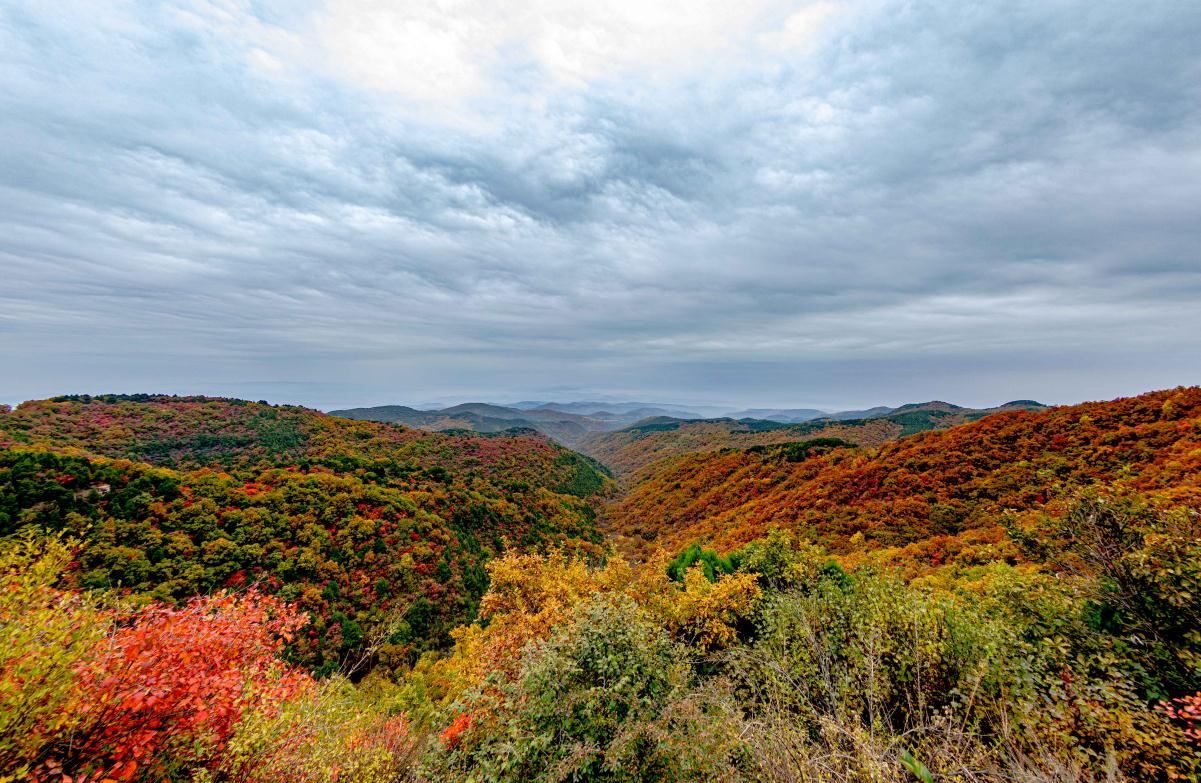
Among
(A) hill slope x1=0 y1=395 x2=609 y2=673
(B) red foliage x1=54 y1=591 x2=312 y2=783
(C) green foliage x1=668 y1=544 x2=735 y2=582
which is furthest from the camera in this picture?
(A) hill slope x1=0 y1=395 x2=609 y2=673

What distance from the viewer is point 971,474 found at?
42000mm

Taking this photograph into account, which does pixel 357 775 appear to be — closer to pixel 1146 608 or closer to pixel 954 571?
pixel 1146 608

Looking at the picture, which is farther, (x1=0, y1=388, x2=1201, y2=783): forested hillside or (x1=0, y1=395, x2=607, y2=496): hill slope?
(x1=0, y1=395, x2=607, y2=496): hill slope

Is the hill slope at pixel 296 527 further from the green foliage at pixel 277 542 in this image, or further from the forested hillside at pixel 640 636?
the forested hillside at pixel 640 636

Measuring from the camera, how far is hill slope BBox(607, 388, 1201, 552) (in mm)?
31812

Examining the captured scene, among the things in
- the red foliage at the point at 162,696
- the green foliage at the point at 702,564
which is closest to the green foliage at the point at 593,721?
the red foliage at the point at 162,696

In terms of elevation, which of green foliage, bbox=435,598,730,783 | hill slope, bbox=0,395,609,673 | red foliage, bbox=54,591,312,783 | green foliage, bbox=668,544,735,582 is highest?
red foliage, bbox=54,591,312,783

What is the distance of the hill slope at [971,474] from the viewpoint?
31.8m

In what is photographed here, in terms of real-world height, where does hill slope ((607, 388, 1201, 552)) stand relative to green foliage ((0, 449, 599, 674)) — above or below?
above

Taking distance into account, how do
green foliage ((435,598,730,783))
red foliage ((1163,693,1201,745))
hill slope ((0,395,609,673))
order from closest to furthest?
red foliage ((1163,693,1201,745))
green foliage ((435,598,730,783))
hill slope ((0,395,609,673))

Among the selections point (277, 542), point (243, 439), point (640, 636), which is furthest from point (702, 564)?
point (243, 439)

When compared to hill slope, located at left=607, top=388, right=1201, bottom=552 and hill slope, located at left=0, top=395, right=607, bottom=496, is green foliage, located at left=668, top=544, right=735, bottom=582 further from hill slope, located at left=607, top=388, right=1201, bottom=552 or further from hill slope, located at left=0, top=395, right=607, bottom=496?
hill slope, located at left=0, top=395, right=607, bottom=496

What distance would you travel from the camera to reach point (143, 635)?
11.6 m

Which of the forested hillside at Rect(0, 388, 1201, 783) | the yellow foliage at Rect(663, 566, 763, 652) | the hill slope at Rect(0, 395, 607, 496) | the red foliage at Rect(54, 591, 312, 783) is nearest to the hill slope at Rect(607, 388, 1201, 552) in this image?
the forested hillside at Rect(0, 388, 1201, 783)
